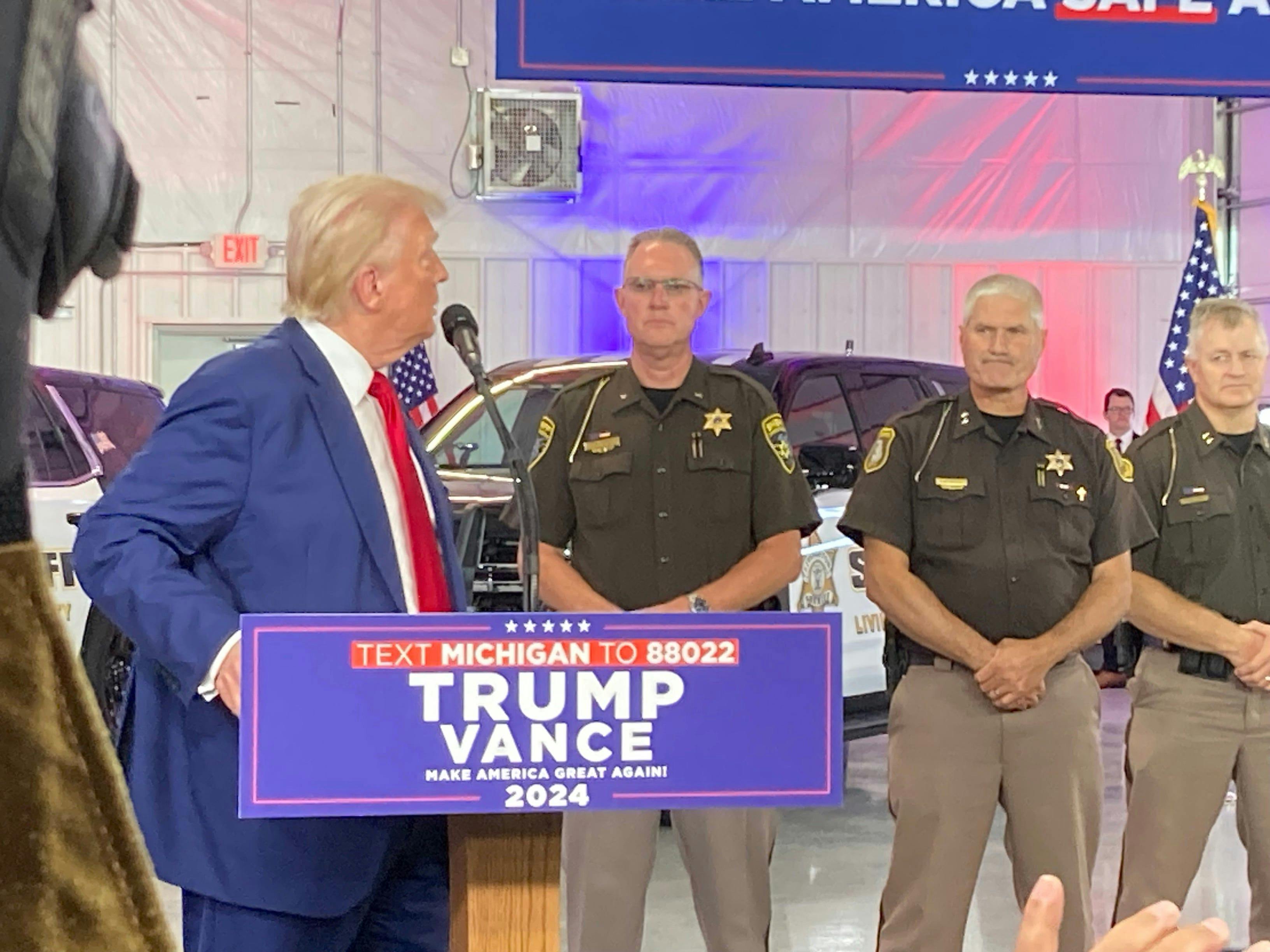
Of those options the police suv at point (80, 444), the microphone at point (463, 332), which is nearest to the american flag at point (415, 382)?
the police suv at point (80, 444)

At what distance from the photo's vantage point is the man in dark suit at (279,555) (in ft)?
6.14

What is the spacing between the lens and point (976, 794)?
3.44 m

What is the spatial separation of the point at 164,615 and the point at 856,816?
4389 mm

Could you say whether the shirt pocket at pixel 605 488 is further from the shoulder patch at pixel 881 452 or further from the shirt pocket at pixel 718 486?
the shoulder patch at pixel 881 452

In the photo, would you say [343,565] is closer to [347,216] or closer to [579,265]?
[347,216]

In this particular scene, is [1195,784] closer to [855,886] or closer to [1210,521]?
[1210,521]

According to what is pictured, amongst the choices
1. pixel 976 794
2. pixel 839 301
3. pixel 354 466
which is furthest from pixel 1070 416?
pixel 839 301

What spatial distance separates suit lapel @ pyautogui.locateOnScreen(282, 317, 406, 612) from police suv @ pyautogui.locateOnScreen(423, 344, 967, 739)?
2962 mm

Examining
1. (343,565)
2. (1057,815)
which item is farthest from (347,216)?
(1057,815)

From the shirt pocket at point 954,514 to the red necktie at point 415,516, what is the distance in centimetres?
163

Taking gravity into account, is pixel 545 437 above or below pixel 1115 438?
below

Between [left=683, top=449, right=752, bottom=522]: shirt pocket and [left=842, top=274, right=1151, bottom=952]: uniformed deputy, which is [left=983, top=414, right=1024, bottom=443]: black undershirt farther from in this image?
[left=683, top=449, right=752, bottom=522]: shirt pocket

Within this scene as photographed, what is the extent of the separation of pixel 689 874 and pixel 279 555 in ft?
5.41

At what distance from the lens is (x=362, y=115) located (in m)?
10.5
